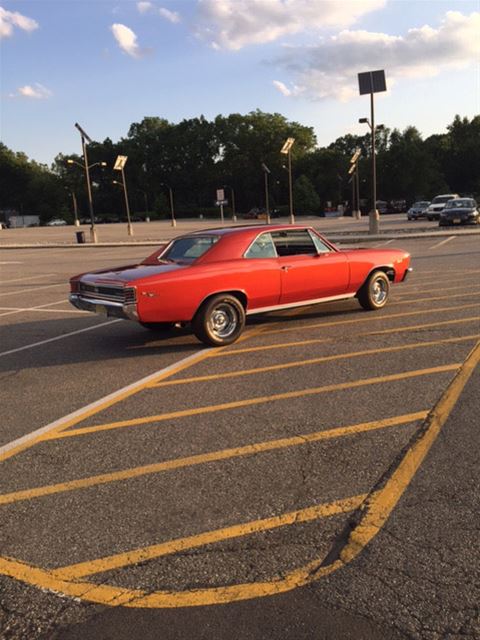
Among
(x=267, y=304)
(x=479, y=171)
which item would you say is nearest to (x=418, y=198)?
(x=479, y=171)

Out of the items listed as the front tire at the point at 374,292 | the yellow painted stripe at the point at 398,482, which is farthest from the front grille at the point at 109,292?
the front tire at the point at 374,292

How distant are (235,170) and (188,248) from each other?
111190mm

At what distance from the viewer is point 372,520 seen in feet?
10.0

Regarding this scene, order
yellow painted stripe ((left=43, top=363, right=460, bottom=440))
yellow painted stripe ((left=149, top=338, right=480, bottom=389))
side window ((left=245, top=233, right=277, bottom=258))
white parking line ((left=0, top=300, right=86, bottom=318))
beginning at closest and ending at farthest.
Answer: yellow painted stripe ((left=43, top=363, right=460, bottom=440)) → yellow painted stripe ((left=149, top=338, right=480, bottom=389)) → side window ((left=245, top=233, right=277, bottom=258)) → white parking line ((left=0, top=300, right=86, bottom=318))

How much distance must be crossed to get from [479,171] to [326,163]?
29789mm

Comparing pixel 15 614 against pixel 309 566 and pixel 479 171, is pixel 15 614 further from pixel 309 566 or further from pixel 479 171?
pixel 479 171

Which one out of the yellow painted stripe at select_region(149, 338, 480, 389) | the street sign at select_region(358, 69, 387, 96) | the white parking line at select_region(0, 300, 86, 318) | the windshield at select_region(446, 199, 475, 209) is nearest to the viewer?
the yellow painted stripe at select_region(149, 338, 480, 389)

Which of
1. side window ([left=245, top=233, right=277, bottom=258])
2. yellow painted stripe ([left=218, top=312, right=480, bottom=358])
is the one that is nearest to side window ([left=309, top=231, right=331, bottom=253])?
side window ([left=245, top=233, right=277, bottom=258])

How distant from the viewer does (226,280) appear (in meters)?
7.00

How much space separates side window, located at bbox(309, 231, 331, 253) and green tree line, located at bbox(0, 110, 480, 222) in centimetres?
8836

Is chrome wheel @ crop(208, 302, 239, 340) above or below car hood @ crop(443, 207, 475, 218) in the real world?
below

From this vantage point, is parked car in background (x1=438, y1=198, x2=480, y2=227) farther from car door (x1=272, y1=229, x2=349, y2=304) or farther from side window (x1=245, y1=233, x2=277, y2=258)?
side window (x1=245, y1=233, x2=277, y2=258)

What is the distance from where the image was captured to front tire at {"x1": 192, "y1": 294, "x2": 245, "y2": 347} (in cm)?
696

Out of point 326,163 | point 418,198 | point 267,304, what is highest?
point 326,163
